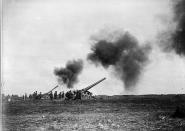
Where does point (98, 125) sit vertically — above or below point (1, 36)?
below

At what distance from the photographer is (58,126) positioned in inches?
488

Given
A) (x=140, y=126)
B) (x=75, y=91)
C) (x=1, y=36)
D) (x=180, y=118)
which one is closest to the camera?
(x=1, y=36)

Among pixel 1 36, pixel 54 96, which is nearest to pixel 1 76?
pixel 1 36

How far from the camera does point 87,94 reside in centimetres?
4688

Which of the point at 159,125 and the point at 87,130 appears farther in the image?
the point at 159,125

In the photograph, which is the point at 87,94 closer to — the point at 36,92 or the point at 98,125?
the point at 36,92

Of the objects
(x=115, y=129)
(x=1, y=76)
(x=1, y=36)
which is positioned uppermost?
(x=1, y=36)

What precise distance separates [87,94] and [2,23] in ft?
130

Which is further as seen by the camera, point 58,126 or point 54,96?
point 54,96

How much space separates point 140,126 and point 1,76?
21.2ft

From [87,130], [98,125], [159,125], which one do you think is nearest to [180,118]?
[159,125]

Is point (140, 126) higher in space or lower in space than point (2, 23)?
lower

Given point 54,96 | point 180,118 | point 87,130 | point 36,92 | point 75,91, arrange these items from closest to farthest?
point 87,130
point 180,118
point 75,91
point 54,96
point 36,92

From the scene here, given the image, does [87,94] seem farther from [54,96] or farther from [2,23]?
[2,23]
